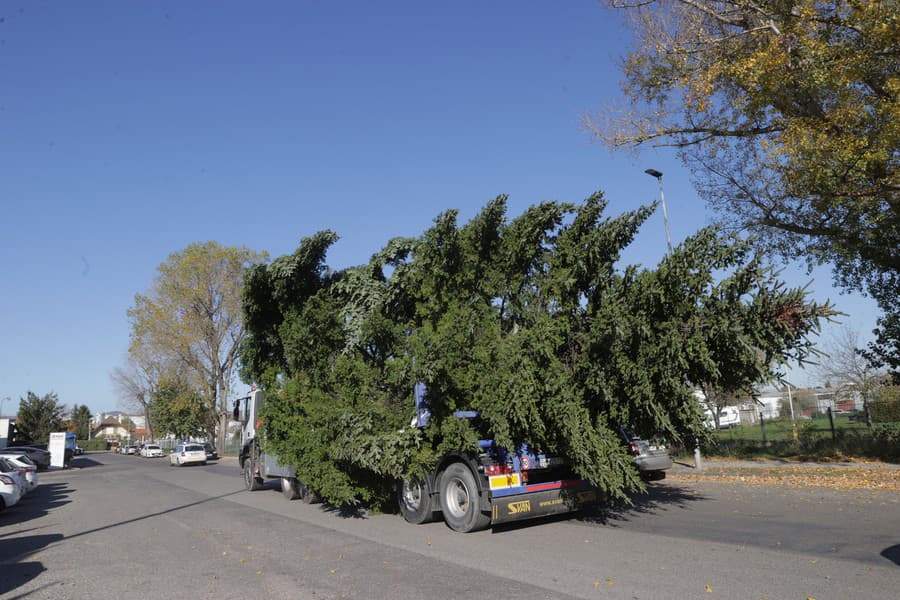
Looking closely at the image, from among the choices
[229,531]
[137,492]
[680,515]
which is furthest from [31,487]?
[680,515]

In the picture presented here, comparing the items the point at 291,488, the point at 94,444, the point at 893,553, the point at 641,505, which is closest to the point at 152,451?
the point at 94,444

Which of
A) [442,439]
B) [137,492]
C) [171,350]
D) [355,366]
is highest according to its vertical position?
[171,350]

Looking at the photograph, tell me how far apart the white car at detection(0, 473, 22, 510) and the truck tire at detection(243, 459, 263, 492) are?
5.58m

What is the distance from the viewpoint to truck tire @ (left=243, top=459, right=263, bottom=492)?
1758cm

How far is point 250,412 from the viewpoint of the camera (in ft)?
58.9

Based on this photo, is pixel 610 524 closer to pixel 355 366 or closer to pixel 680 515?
pixel 680 515

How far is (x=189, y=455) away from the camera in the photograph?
3762 cm

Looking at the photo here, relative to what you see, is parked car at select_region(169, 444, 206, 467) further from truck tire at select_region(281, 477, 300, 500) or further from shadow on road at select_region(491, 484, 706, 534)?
shadow on road at select_region(491, 484, 706, 534)

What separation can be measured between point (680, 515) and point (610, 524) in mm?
1371

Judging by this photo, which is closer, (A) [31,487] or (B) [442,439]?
(B) [442,439]

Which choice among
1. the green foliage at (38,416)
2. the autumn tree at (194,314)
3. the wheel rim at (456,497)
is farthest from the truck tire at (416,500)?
the green foliage at (38,416)

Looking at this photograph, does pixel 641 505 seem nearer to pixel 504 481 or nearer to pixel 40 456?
pixel 504 481

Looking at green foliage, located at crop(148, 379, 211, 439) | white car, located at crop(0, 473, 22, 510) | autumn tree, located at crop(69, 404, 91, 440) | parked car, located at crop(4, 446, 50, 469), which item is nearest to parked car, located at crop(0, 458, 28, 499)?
white car, located at crop(0, 473, 22, 510)

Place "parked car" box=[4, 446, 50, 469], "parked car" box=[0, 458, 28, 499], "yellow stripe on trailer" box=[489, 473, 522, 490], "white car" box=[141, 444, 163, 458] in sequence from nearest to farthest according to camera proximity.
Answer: "yellow stripe on trailer" box=[489, 473, 522, 490] < "parked car" box=[0, 458, 28, 499] < "parked car" box=[4, 446, 50, 469] < "white car" box=[141, 444, 163, 458]
